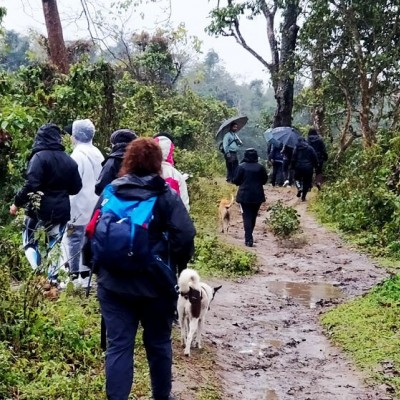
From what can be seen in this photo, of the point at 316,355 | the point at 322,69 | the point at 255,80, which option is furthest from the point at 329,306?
the point at 255,80

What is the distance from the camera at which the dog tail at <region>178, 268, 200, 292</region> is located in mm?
5043

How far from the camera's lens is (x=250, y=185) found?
10961 millimetres

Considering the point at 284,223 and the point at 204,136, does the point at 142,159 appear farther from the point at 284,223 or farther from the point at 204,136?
the point at 204,136

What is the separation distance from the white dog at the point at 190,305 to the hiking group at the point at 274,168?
564 centimetres

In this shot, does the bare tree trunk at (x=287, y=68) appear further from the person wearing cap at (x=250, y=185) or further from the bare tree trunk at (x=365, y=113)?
the person wearing cap at (x=250, y=185)

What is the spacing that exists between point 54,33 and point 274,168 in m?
8.35

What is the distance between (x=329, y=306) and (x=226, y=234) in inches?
198

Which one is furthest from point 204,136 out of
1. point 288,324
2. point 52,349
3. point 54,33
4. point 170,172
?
point 52,349

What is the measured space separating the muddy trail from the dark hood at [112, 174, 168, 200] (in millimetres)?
1679

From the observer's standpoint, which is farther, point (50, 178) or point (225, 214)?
point (225, 214)

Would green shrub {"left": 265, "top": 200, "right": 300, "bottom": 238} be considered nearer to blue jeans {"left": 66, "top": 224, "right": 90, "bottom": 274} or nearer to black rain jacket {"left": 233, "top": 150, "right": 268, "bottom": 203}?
black rain jacket {"left": 233, "top": 150, "right": 268, "bottom": 203}

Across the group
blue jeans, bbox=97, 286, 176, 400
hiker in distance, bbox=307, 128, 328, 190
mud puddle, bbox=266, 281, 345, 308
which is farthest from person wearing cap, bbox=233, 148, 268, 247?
blue jeans, bbox=97, 286, 176, 400

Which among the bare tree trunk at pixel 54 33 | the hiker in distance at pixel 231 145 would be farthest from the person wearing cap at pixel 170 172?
the hiker in distance at pixel 231 145

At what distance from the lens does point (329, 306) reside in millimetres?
7695
